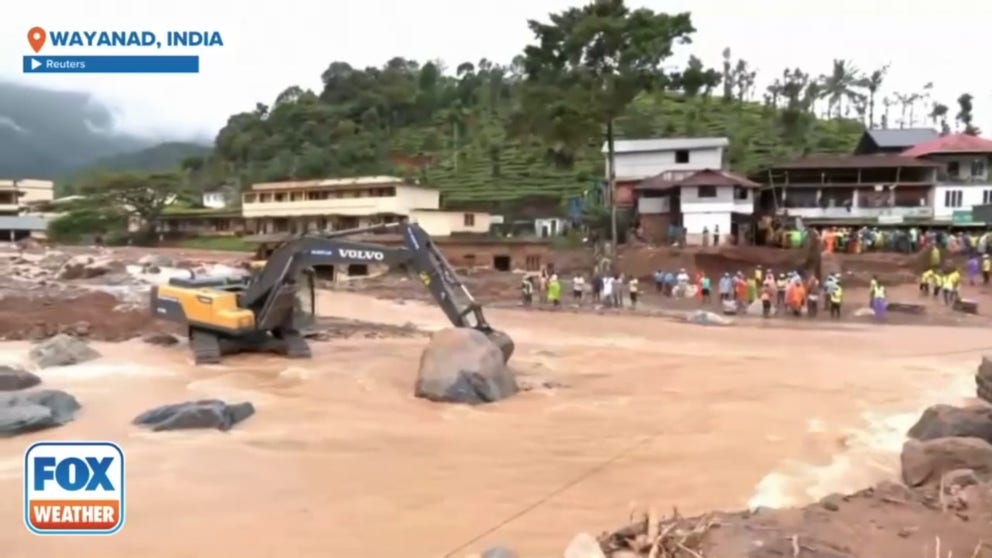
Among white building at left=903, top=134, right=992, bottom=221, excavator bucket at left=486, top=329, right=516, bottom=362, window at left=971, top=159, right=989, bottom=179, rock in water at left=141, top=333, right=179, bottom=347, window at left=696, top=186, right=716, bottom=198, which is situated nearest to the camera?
excavator bucket at left=486, top=329, right=516, bottom=362

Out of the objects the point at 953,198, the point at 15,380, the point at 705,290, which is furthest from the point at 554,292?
the point at 953,198

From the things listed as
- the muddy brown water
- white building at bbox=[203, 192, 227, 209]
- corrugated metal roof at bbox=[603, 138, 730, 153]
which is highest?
corrugated metal roof at bbox=[603, 138, 730, 153]

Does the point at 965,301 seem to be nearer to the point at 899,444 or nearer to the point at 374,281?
the point at 899,444

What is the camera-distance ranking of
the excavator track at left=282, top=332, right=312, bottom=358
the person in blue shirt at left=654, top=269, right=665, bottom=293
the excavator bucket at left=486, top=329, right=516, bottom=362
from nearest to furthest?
the excavator bucket at left=486, top=329, right=516, bottom=362 < the excavator track at left=282, top=332, right=312, bottom=358 < the person in blue shirt at left=654, top=269, right=665, bottom=293

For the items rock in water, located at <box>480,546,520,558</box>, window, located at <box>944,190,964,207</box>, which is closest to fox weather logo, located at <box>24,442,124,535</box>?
rock in water, located at <box>480,546,520,558</box>

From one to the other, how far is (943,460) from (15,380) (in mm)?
13237

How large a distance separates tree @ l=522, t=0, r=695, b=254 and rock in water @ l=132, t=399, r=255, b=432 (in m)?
25.1

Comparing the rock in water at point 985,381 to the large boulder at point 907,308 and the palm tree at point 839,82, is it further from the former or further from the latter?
the palm tree at point 839,82

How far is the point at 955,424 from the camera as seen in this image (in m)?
10.7

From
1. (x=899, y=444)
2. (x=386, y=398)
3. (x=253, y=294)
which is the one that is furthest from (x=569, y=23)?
(x=899, y=444)

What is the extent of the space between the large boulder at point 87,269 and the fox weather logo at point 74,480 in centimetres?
3301

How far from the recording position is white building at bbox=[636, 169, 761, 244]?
41.4 metres

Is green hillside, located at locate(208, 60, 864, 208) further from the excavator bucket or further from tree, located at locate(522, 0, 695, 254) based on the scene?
the excavator bucket

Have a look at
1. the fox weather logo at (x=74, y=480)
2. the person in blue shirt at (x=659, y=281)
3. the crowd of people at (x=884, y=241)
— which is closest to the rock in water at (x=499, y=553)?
the fox weather logo at (x=74, y=480)
